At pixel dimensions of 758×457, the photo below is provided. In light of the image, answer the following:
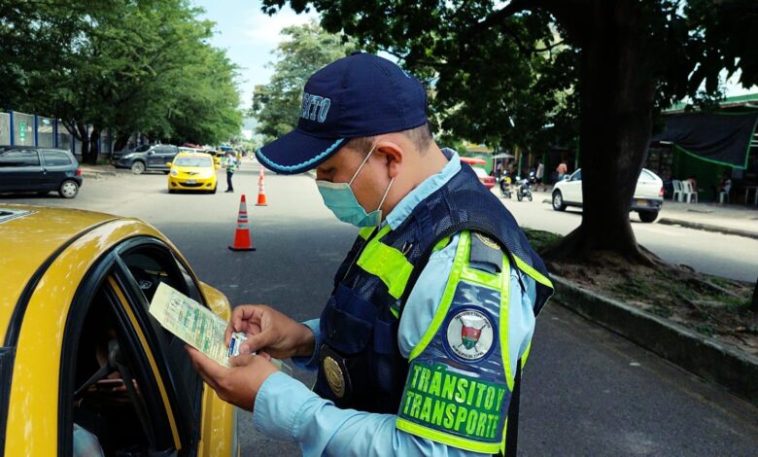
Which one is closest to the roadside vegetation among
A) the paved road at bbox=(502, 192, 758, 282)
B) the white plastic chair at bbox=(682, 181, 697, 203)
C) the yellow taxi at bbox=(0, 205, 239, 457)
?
the paved road at bbox=(502, 192, 758, 282)

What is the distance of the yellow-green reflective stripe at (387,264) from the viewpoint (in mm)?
1252

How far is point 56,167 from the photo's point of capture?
674 inches

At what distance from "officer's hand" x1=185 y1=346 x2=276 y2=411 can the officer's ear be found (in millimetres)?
502

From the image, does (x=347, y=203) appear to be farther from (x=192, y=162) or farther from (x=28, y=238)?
(x=192, y=162)

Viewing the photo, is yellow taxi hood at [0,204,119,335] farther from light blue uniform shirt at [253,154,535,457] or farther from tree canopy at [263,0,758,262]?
tree canopy at [263,0,758,262]

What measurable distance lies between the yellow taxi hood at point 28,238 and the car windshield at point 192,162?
66.5 ft

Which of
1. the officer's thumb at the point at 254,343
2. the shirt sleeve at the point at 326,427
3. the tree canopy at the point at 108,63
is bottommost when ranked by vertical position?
the shirt sleeve at the point at 326,427

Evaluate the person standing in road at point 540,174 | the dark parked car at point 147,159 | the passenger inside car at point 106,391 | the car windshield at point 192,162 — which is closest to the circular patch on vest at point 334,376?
the passenger inside car at point 106,391

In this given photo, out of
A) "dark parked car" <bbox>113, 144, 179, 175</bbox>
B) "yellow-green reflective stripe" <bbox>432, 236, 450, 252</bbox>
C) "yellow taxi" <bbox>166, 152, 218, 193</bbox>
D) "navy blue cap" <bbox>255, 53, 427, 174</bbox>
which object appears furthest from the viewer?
"dark parked car" <bbox>113, 144, 179, 175</bbox>

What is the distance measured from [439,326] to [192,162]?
21.9m

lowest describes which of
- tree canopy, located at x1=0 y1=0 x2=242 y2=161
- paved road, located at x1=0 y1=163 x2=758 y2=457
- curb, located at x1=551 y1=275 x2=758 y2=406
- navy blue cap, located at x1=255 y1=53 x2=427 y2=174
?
paved road, located at x1=0 y1=163 x2=758 y2=457

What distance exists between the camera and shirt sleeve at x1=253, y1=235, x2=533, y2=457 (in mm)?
1149

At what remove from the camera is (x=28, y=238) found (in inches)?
67.4

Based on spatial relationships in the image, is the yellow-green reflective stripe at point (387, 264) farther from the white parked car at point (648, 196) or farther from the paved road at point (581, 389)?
the white parked car at point (648, 196)
